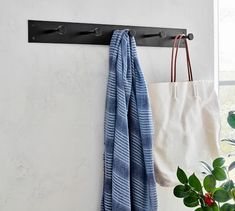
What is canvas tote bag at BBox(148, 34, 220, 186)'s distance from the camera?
1.50m

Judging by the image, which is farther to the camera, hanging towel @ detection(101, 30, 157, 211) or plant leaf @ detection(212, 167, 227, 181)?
hanging towel @ detection(101, 30, 157, 211)

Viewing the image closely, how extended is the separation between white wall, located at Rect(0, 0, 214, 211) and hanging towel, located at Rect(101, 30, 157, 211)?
62 millimetres

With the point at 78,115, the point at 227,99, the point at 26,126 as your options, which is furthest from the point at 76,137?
the point at 227,99

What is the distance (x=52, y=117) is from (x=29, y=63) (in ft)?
0.64

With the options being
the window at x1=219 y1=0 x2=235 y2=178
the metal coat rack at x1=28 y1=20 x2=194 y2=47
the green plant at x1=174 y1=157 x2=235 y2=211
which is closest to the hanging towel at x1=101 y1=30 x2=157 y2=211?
the metal coat rack at x1=28 y1=20 x2=194 y2=47

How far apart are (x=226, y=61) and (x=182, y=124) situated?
0.55 metres

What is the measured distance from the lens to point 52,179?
1.38 meters

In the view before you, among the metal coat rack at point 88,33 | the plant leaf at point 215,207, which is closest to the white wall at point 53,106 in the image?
the metal coat rack at point 88,33

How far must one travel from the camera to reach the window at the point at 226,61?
1.92m

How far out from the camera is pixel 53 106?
137cm

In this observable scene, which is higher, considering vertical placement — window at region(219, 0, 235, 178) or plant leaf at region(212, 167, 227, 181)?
window at region(219, 0, 235, 178)

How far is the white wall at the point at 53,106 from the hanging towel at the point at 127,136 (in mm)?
62

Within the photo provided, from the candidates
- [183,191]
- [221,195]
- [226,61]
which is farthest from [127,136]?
[226,61]

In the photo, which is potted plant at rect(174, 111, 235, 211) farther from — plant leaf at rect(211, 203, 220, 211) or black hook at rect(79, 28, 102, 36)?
black hook at rect(79, 28, 102, 36)
